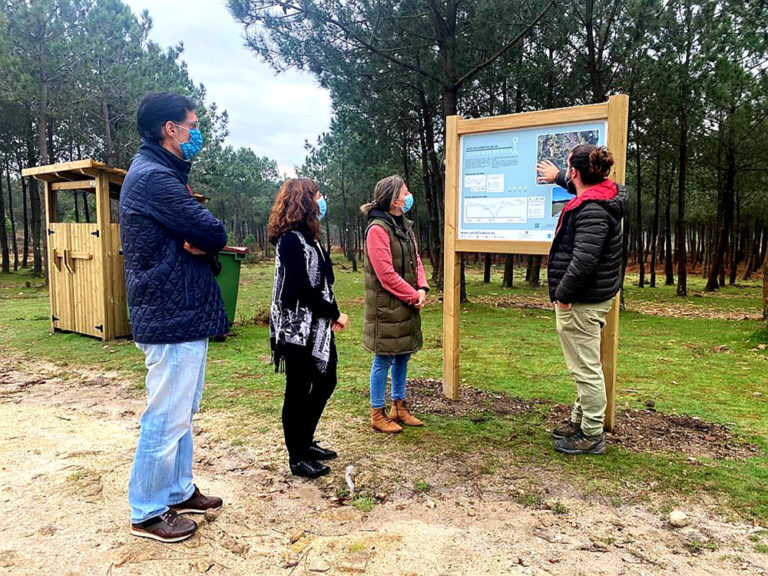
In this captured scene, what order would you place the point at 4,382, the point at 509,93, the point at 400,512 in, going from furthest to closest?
1. the point at 509,93
2. the point at 4,382
3. the point at 400,512

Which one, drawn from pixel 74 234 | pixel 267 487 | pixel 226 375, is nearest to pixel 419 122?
pixel 74 234

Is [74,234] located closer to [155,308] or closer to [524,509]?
[155,308]

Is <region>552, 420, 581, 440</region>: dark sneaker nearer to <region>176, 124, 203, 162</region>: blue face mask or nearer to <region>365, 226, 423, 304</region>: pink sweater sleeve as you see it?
<region>365, 226, 423, 304</region>: pink sweater sleeve

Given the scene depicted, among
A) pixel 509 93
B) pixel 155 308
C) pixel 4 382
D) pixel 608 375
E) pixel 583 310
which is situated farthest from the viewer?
pixel 509 93

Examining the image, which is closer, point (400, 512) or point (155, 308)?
point (155, 308)

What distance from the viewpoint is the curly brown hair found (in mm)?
2951

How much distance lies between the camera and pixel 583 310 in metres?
3.31

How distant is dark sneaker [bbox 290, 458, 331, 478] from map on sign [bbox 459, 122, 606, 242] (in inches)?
87.6

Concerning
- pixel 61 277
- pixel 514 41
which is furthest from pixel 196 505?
pixel 514 41

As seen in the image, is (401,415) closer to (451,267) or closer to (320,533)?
(451,267)

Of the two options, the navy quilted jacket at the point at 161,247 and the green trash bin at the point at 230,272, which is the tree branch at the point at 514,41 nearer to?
the green trash bin at the point at 230,272

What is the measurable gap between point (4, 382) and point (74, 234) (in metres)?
2.88

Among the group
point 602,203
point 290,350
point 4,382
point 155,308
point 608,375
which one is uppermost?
point 602,203

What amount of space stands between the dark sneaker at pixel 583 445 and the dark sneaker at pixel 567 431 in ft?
0.37
